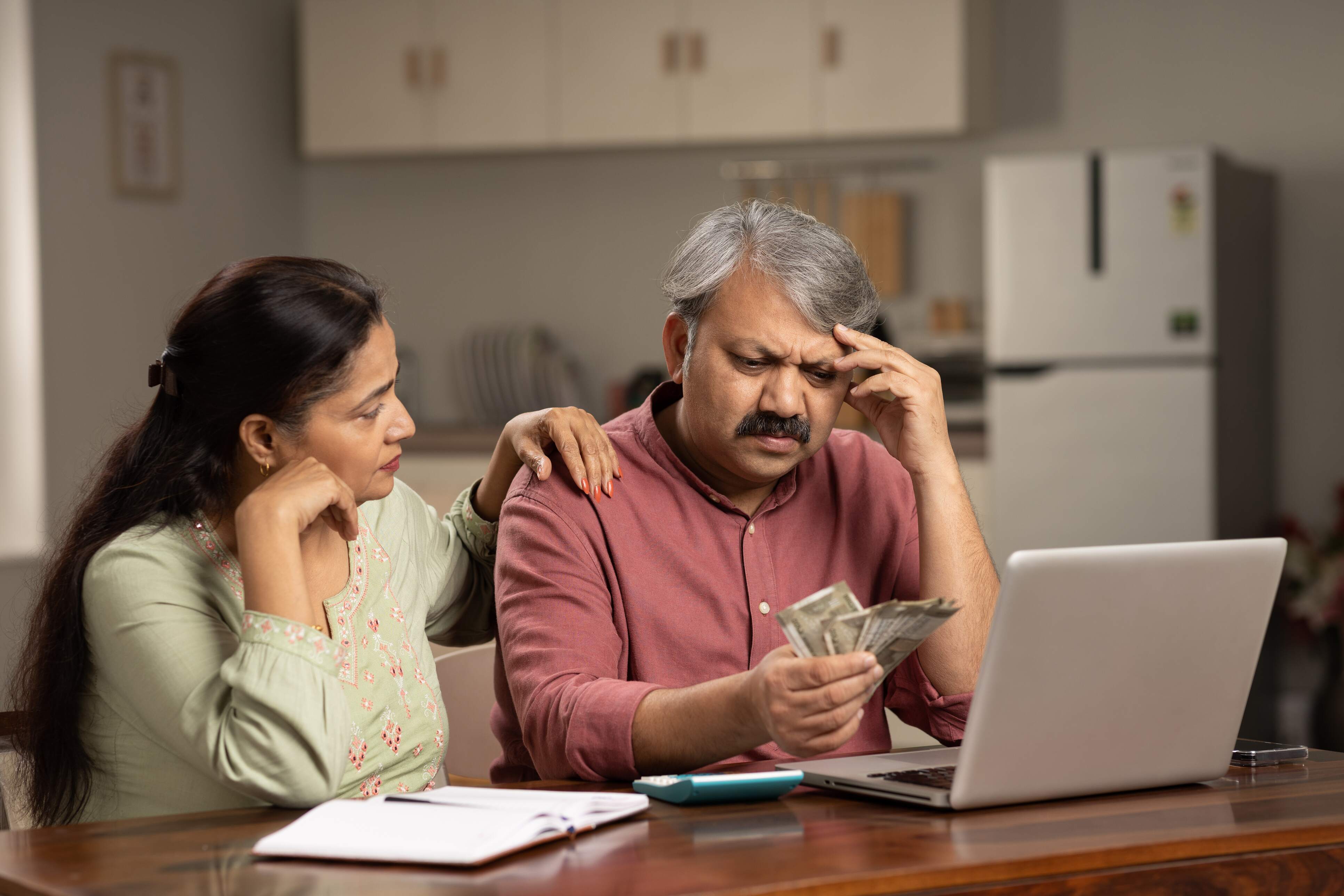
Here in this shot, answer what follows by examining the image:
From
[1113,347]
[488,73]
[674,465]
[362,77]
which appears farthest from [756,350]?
[362,77]

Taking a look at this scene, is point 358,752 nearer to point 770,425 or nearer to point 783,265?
point 770,425

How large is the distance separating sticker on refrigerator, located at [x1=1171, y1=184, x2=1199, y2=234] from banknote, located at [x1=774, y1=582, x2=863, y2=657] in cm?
356

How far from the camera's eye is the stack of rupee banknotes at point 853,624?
127 centimetres

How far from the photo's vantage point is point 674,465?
193cm

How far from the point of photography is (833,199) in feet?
18.3

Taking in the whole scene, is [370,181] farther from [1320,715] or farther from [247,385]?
[247,385]

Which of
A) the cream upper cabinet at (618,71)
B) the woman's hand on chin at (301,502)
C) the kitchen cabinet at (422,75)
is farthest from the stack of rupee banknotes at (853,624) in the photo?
the kitchen cabinet at (422,75)

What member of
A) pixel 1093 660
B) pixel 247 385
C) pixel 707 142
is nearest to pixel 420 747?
pixel 247 385

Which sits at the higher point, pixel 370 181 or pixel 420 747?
pixel 370 181

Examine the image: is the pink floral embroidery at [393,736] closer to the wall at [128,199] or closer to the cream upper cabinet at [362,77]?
the wall at [128,199]

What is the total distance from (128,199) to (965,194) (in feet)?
9.58

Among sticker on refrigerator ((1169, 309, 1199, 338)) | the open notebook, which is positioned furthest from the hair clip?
sticker on refrigerator ((1169, 309, 1199, 338))

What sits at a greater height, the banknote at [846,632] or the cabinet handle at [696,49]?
the cabinet handle at [696,49]

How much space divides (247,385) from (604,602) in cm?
47
